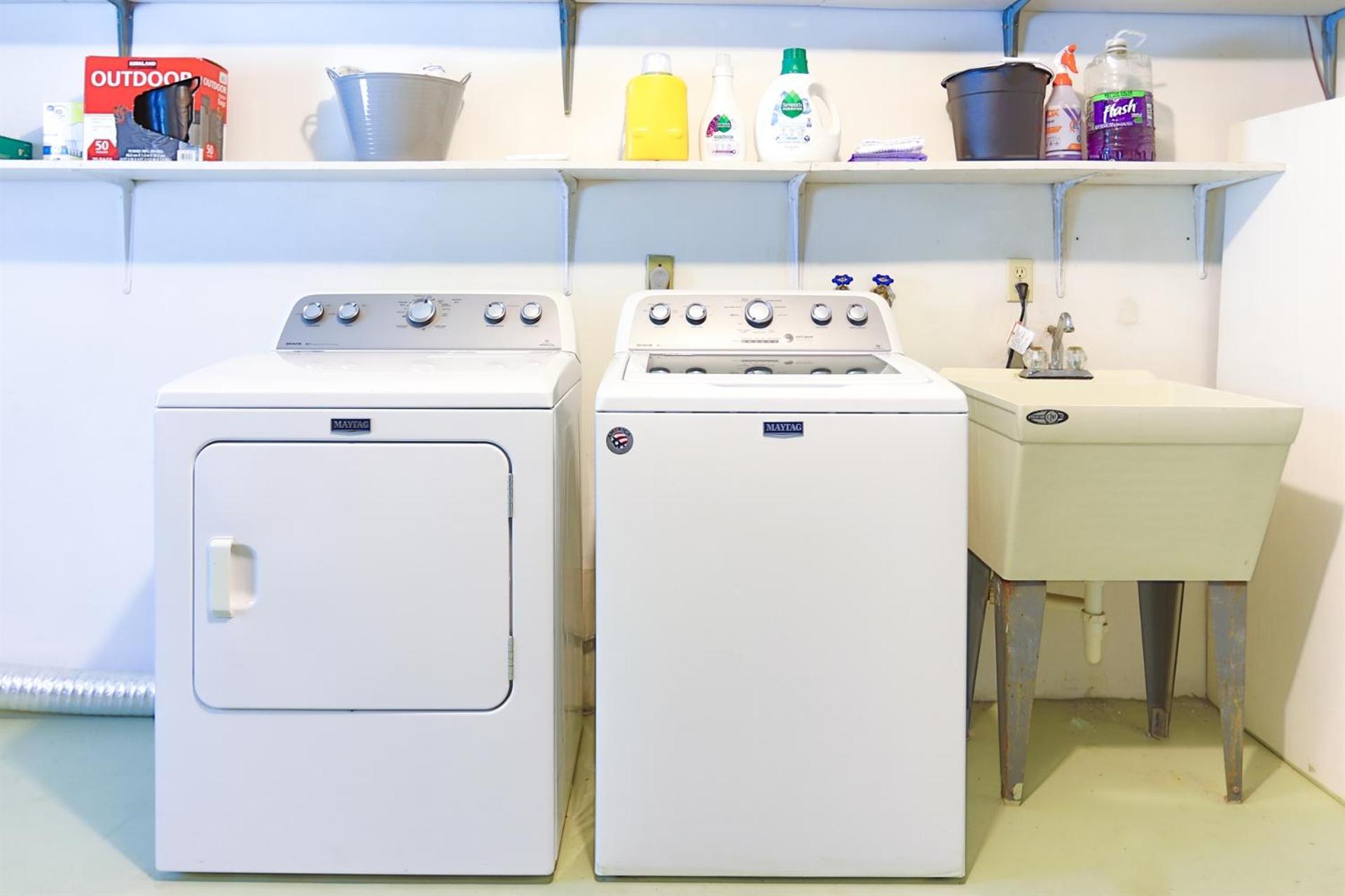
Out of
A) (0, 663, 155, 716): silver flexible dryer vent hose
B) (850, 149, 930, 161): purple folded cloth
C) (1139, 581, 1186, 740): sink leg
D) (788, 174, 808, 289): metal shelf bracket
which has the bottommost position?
(0, 663, 155, 716): silver flexible dryer vent hose

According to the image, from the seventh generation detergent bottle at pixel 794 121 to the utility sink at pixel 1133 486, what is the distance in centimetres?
69

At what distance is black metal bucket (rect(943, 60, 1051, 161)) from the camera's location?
2211mm

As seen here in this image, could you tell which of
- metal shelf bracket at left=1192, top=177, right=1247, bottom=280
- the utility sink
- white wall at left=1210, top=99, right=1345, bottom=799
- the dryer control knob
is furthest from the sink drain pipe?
the dryer control knob

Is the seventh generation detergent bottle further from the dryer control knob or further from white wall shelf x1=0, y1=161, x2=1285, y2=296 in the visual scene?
the dryer control knob

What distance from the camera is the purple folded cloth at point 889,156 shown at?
2.23 metres

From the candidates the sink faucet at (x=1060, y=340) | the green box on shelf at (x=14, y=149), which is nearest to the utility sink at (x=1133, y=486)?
the sink faucet at (x=1060, y=340)

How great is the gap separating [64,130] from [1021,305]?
7.54 feet

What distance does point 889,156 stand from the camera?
7.32 feet

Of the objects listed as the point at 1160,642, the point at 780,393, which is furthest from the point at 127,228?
the point at 1160,642

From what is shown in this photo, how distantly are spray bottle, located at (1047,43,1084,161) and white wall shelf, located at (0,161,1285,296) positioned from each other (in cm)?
5

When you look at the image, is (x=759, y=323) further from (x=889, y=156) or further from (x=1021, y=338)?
(x=1021, y=338)

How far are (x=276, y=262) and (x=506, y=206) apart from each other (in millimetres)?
584

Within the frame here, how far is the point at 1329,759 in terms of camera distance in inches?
82.2

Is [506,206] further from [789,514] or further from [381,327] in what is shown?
[789,514]
